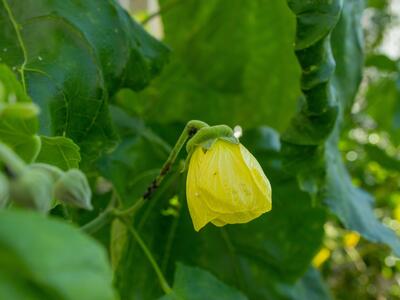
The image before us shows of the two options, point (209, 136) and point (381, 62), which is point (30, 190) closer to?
point (209, 136)

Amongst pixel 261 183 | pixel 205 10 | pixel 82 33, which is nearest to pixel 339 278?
pixel 205 10

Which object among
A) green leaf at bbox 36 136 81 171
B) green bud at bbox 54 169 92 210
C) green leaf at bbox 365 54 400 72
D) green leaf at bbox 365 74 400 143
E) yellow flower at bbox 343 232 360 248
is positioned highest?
green bud at bbox 54 169 92 210

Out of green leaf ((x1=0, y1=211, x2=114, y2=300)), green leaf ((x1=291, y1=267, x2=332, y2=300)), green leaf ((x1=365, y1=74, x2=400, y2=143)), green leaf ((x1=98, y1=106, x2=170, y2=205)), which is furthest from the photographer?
green leaf ((x1=365, y1=74, x2=400, y2=143))

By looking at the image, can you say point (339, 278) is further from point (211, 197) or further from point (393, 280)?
point (211, 197)

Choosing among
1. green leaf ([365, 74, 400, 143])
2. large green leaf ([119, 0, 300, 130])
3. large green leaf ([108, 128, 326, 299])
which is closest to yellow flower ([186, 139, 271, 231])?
large green leaf ([108, 128, 326, 299])

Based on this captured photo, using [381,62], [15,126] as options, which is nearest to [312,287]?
[381,62]

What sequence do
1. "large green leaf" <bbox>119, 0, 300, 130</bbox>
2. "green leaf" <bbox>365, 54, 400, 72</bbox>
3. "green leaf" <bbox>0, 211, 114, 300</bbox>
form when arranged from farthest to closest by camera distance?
1. "green leaf" <bbox>365, 54, 400, 72</bbox>
2. "large green leaf" <bbox>119, 0, 300, 130</bbox>
3. "green leaf" <bbox>0, 211, 114, 300</bbox>

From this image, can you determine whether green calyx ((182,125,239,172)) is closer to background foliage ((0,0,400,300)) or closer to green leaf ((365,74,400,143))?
background foliage ((0,0,400,300))
